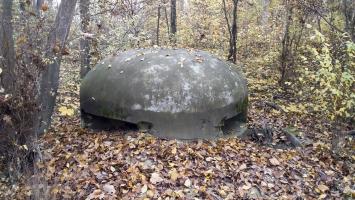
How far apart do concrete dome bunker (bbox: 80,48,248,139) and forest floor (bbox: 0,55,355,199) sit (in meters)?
0.30

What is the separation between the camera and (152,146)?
630 centimetres

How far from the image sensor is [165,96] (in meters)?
6.63

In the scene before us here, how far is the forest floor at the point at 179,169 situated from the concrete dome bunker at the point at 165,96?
30 centimetres

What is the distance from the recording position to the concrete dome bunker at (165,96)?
21.9 feet

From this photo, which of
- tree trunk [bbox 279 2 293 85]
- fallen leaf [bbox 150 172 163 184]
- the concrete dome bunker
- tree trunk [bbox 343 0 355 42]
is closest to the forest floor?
fallen leaf [bbox 150 172 163 184]

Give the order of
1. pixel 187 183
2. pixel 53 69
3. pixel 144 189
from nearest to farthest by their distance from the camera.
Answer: pixel 144 189
pixel 187 183
pixel 53 69

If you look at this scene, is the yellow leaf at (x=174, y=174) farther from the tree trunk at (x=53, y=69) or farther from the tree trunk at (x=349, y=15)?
the tree trunk at (x=349, y=15)

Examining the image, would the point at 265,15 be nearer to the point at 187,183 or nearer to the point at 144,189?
the point at 187,183

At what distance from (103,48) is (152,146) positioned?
7.56 metres

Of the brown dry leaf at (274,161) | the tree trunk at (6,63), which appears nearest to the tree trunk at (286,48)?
the brown dry leaf at (274,161)

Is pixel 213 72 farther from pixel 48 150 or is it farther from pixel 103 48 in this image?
pixel 103 48

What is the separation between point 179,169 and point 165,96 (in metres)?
1.46

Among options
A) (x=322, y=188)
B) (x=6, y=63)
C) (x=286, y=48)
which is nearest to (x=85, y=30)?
(x=286, y=48)

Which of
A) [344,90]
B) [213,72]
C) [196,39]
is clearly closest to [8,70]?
[213,72]
